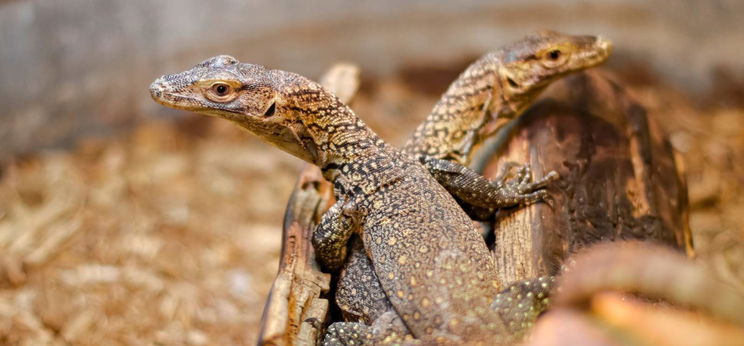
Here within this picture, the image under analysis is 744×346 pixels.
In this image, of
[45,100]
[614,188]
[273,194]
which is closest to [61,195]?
[45,100]

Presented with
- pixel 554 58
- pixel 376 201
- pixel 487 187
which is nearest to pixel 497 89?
pixel 554 58

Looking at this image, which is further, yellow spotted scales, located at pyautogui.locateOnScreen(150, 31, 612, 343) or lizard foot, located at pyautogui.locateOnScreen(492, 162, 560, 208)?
lizard foot, located at pyautogui.locateOnScreen(492, 162, 560, 208)

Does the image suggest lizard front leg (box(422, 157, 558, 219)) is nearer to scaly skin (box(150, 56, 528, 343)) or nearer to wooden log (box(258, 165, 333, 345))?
scaly skin (box(150, 56, 528, 343))

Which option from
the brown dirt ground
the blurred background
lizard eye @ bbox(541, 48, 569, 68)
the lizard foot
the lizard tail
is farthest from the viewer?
the blurred background

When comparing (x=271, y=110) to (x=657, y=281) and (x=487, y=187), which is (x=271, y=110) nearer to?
(x=487, y=187)

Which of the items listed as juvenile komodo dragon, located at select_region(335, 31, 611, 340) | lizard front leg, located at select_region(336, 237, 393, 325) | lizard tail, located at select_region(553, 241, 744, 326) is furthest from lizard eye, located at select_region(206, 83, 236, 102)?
lizard tail, located at select_region(553, 241, 744, 326)

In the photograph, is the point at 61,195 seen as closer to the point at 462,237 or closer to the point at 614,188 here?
the point at 462,237

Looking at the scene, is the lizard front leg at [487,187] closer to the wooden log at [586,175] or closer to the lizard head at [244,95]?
the wooden log at [586,175]

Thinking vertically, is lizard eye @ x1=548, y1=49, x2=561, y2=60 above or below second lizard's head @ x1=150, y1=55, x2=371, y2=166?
above
